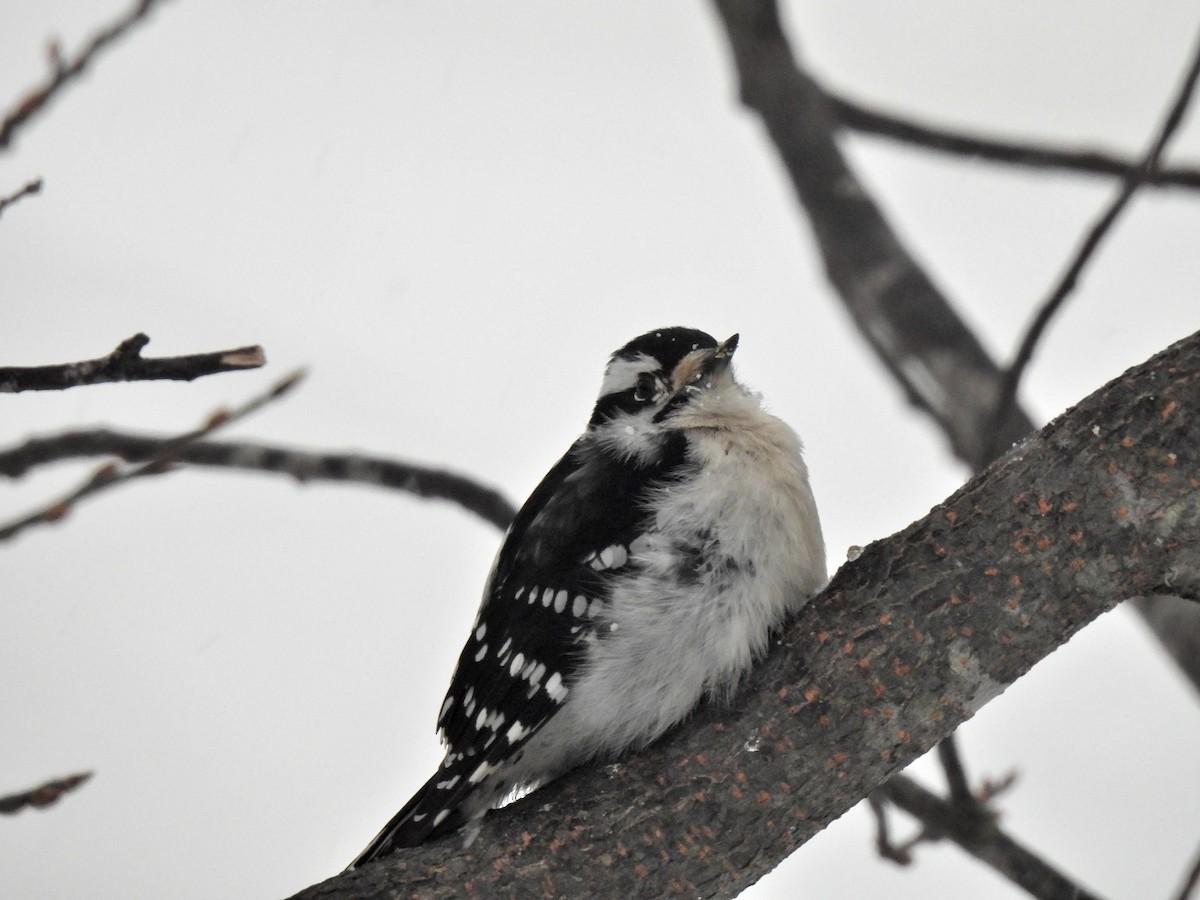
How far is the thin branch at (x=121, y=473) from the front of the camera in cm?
171

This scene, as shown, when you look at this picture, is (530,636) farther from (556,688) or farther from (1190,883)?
(1190,883)

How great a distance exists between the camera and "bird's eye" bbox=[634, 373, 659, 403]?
3.09 metres

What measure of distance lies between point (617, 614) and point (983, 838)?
3.70 feet

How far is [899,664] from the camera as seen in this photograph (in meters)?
2.22

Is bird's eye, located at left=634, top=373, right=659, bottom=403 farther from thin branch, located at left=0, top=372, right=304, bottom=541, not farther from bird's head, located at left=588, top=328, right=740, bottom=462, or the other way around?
thin branch, located at left=0, top=372, right=304, bottom=541

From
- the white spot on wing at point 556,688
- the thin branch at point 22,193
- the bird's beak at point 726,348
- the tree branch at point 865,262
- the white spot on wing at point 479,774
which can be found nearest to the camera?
the thin branch at point 22,193

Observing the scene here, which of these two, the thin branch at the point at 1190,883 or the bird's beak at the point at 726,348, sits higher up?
the bird's beak at the point at 726,348

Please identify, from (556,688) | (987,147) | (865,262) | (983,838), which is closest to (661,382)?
(556,688)

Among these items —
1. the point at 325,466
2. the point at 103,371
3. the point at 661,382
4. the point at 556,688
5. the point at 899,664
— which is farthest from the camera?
the point at 325,466

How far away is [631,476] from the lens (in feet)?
8.95

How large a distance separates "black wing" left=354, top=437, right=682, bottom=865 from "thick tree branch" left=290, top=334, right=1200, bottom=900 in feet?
0.51

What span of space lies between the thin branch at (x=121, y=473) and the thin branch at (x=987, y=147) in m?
3.55

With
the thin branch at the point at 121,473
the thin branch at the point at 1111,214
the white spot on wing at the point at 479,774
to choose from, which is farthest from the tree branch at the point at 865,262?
the thin branch at the point at 121,473

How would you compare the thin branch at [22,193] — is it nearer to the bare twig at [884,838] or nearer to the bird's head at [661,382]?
the bird's head at [661,382]
